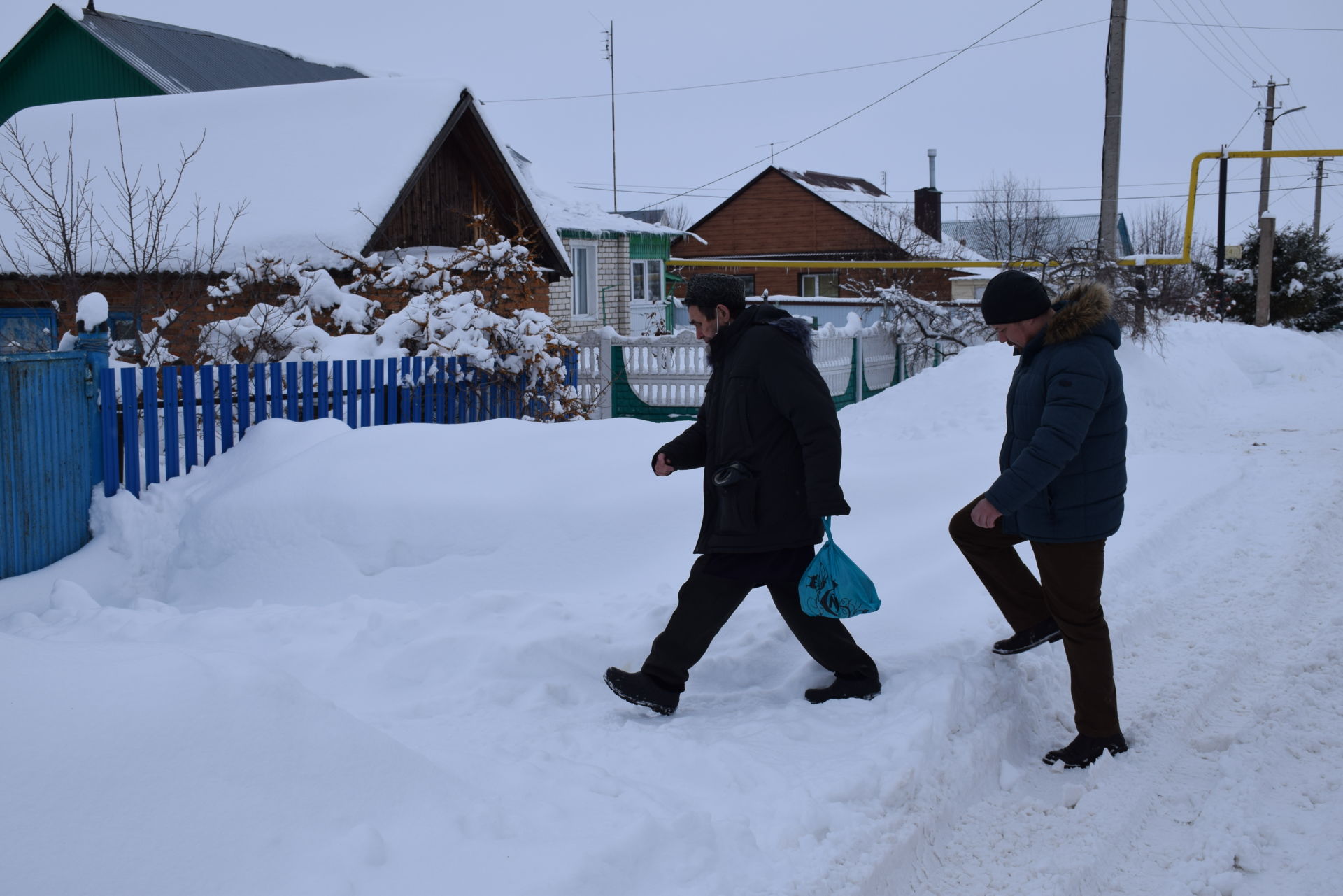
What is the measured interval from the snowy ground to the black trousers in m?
0.17

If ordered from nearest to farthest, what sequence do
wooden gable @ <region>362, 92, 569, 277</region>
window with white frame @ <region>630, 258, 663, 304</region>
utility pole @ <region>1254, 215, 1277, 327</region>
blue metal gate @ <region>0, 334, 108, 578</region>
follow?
blue metal gate @ <region>0, 334, 108, 578</region> < wooden gable @ <region>362, 92, 569, 277</region> < window with white frame @ <region>630, 258, 663, 304</region> < utility pole @ <region>1254, 215, 1277, 327</region>

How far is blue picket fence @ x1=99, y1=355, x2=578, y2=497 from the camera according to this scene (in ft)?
22.2

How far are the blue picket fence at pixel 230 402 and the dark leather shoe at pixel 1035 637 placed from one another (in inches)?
206

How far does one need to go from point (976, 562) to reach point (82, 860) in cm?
314

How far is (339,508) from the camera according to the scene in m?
6.07

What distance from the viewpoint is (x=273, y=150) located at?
45.4 feet

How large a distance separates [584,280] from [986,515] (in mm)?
19122

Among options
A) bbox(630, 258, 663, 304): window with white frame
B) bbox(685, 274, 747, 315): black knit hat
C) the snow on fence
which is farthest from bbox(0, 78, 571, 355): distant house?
bbox(630, 258, 663, 304): window with white frame

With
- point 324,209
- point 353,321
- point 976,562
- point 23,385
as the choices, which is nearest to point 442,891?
point 976,562

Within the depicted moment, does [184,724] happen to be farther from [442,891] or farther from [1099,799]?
[1099,799]

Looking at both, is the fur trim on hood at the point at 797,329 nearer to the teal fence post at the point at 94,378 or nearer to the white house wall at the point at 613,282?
the teal fence post at the point at 94,378

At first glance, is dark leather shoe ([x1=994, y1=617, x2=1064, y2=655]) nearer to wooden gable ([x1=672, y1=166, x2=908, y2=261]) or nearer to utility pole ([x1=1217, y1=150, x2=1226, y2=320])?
utility pole ([x1=1217, y1=150, x2=1226, y2=320])

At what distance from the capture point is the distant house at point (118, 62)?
22.0m

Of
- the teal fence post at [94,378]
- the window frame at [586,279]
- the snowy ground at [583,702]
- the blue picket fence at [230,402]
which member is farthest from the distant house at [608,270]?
the snowy ground at [583,702]
